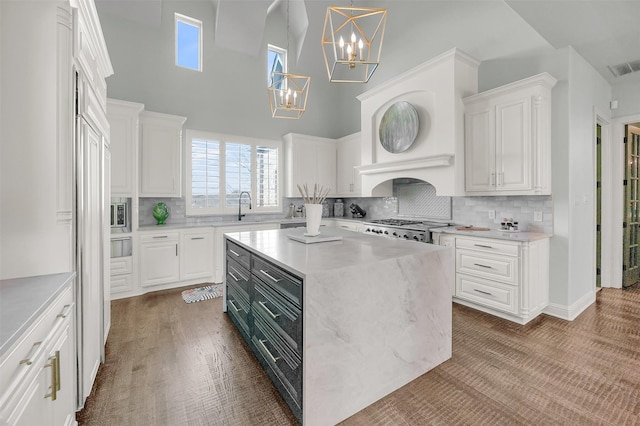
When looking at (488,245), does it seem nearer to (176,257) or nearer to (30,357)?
(30,357)

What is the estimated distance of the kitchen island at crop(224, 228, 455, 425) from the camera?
5.21ft

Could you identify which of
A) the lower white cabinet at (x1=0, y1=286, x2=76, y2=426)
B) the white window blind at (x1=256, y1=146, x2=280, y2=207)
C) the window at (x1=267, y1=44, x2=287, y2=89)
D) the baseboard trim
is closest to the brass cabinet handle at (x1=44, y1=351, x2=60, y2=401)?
the lower white cabinet at (x1=0, y1=286, x2=76, y2=426)

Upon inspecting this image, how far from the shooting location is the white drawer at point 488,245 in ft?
9.87

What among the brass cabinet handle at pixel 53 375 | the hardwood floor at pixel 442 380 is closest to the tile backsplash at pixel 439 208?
the hardwood floor at pixel 442 380

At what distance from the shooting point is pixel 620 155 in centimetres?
404

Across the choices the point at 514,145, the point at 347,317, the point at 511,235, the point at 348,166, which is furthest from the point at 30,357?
the point at 348,166

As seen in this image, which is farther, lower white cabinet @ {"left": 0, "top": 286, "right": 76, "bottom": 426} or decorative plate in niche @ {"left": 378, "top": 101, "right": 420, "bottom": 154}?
decorative plate in niche @ {"left": 378, "top": 101, "right": 420, "bottom": 154}

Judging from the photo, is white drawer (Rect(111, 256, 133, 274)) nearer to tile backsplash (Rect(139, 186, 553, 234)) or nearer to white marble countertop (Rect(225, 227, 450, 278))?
tile backsplash (Rect(139, 186, 553, 234))

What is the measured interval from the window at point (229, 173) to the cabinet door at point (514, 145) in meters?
3.78

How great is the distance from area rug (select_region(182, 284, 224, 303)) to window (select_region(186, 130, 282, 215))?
4.52 feet

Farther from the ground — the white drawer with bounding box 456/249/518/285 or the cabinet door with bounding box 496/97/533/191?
the cabinet door with bounding box 496/97/533/191

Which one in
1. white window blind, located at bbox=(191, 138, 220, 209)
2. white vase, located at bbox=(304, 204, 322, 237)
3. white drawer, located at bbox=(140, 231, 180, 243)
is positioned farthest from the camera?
white window blind, located at bbox=(191, 138, 220, 209)

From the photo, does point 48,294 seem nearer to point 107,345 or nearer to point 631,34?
point 107,345

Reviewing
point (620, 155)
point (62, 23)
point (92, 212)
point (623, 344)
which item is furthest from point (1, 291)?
point (620, 155)
